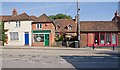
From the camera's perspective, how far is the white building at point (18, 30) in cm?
5225

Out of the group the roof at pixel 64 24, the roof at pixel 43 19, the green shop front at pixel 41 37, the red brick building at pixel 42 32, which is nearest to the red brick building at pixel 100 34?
the red brick building at pixel 42 32

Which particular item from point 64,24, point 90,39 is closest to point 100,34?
point 90,39

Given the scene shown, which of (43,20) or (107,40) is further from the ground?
(43,20)

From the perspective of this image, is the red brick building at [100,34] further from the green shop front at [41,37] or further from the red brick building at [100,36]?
the green shop front at [41,37]

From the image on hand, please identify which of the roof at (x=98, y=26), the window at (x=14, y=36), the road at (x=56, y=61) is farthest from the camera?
the roof at (x=98, y=26)

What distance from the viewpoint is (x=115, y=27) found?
2151 inches

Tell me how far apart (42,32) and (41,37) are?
2.94ft

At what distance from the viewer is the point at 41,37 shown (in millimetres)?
52000

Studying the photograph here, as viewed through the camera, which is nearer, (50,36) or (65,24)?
(50,36)

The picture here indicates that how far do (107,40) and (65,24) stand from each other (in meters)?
13.4

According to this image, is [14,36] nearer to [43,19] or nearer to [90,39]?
[43,19]

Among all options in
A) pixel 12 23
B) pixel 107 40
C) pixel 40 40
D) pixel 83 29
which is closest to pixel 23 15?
pixel 12 23

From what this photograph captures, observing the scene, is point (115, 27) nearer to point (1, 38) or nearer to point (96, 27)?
point (96, 27)

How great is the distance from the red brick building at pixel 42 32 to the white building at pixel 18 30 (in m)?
0.79
